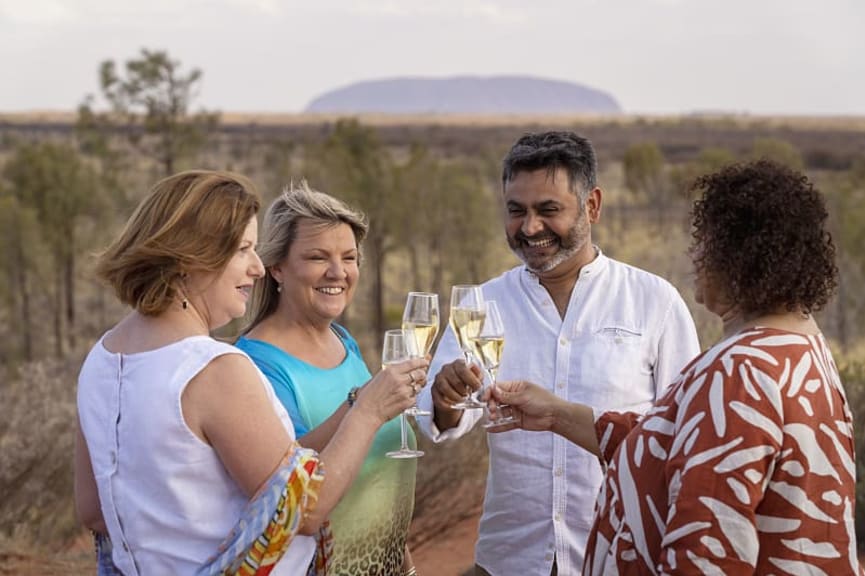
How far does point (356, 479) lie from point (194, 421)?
2.96ft

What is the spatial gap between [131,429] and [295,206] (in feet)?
3.78


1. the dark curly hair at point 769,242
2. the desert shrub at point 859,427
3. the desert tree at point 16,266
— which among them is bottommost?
the desert tree at point 16,266

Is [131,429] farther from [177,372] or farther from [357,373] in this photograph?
[357,373]

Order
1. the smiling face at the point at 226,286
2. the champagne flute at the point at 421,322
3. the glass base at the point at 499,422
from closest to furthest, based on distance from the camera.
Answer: the smiling face at the point at 226,286
the champagne flute at the point at 421,322
the glass base at the point at 499,422

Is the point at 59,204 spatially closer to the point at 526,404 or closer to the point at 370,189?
the point at 370,189

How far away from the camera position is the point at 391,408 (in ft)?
8.71

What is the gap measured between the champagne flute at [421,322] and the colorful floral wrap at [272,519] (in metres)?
0.51

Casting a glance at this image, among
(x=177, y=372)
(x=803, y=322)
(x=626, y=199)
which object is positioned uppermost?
(x=803, y=322)

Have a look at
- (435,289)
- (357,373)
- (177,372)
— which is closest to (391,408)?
(177,372)

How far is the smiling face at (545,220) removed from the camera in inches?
137

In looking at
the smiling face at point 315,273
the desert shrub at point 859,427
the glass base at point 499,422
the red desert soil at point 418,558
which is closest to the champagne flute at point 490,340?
the glass base at point 499,422

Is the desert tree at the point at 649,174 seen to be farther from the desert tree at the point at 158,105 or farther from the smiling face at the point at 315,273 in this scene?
the smiling face at the point at 315,273

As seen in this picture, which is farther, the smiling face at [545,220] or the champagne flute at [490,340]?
the smiling face at [545,220]

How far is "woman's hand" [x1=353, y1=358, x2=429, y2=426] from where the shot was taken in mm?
2635
